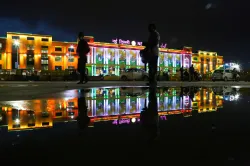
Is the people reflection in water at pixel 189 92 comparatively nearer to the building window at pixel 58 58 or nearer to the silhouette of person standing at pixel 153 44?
the silhouette of person standing at pixel 153 44

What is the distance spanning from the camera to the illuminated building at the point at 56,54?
63.7 metres

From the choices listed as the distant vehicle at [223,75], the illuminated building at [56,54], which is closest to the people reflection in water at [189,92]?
the distant vehicle at [223,75]

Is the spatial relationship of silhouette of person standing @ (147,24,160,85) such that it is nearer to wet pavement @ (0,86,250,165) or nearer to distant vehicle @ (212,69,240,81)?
wet pavement @ (0,86,250,165)

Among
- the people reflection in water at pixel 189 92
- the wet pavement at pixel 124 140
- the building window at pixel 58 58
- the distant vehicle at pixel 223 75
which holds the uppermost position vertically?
the building window at pixel 58 58

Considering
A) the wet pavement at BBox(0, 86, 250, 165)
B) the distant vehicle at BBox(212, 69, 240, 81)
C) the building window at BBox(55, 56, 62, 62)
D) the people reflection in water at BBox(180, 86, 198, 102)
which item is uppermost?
the building window at BBox(55, 56, 62, 62)

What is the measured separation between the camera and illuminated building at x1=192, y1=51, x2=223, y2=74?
9662 cm

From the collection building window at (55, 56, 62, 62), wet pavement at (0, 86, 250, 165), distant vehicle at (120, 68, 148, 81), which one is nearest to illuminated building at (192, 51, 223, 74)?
building window at (55, 56, 62, 62)

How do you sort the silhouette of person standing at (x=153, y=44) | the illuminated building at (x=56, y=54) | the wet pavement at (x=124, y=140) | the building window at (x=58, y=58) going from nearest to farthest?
the wet pavement at (x=124, y=140) < the silhouette of person standing at (x=153, y=44) < the illuminated building at (x=56, y=54) < the building window at (x=58, y=58)

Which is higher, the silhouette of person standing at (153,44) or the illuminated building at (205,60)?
the illuminated building at (205,60)

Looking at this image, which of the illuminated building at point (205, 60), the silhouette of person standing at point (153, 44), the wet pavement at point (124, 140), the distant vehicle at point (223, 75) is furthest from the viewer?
the illuminated building at point (205, 60)

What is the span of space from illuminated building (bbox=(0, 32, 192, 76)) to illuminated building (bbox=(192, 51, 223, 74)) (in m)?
30.7

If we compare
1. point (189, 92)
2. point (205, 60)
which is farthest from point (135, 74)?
point (205, 60)

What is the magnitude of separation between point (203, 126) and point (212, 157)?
0.92 meters

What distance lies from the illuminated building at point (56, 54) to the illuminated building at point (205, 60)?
3067cm
